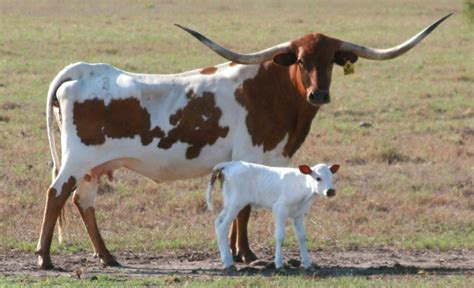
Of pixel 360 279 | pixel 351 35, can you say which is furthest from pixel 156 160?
pixel 351 35

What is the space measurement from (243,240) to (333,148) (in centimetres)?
581

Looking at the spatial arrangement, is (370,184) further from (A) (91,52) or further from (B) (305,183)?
(A) (91,52)

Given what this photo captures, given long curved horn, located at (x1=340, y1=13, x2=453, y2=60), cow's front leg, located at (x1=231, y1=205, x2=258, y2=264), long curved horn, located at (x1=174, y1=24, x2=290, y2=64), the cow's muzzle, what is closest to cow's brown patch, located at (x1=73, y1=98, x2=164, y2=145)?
long curved horn, located at (x1=174, y1=24, x2=290, y2=64)

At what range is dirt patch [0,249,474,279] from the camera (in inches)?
374

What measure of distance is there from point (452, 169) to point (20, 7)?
3787cm

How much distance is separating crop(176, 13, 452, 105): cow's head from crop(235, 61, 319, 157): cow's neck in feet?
0.35

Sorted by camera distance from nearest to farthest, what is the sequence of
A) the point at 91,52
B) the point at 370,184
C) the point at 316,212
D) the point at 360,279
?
1. the point at 360,279
2. the point at 316,212
3. the point at 370,184
4. the point at 91,52

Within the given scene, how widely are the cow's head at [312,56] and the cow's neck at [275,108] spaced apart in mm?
106

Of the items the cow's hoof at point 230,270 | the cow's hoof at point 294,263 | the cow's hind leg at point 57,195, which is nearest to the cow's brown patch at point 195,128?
the cow's hind leg at point 57,195

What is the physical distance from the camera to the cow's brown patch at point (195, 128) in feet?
33.4

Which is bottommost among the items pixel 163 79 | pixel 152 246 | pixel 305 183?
pixel 152 246

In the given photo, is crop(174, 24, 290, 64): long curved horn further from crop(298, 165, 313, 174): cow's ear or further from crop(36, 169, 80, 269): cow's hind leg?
crop(36, 169, 80, 269): cow's hind leg

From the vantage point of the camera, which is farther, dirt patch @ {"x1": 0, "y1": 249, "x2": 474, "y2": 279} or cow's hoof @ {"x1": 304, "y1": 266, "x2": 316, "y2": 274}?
dirt patch @ {"x1": 0, "y1": 249, "x2": 474, "y2": 279}

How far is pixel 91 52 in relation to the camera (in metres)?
29.6
